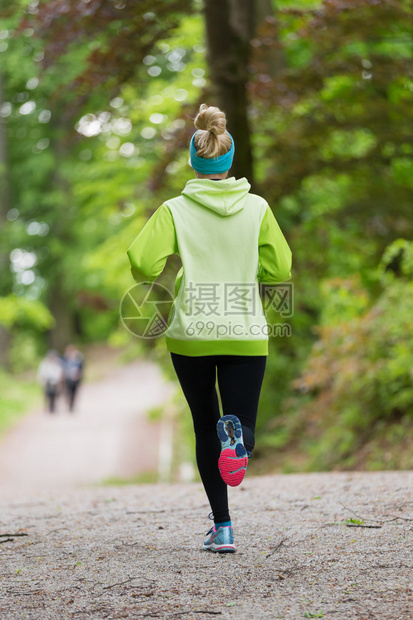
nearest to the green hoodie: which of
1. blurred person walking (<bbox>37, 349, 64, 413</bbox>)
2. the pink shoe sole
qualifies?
the pink shoe sole

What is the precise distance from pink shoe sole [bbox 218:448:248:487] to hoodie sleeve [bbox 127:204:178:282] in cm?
90

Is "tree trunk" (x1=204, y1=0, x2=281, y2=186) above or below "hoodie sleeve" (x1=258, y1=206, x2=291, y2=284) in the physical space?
above

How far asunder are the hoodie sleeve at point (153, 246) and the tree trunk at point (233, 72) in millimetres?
5818

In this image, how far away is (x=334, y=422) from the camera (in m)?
10.6

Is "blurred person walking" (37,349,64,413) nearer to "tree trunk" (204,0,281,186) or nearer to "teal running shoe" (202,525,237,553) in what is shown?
"tree trunk" (204,0,281,186)

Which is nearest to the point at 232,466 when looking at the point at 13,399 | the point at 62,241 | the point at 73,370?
the point at 73,370

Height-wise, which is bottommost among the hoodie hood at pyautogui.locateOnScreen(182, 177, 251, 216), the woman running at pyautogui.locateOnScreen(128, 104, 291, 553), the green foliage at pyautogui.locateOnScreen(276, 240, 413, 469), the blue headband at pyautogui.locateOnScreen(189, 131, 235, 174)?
the green foliage at pyautogui.locateOnScreen(276, 240, 413, 469)

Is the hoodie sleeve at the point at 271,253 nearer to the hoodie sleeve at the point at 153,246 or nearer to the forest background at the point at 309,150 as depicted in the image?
the hoodie sleeve at the point at 153,246

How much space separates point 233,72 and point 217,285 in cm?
654

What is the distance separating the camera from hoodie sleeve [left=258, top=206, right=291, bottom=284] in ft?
12.5

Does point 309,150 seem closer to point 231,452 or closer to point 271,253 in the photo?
point 271,253

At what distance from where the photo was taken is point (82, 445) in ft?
58.0

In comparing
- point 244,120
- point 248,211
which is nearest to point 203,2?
point 244,120

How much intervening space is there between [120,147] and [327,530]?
17.8 m
